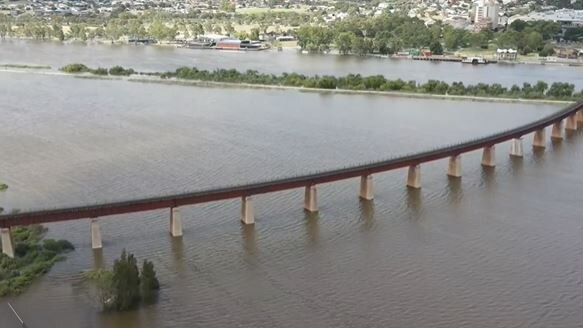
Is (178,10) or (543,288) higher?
(178,10)

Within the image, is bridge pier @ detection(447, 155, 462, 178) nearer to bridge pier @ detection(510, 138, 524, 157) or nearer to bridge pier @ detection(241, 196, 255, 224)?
bridge pier @ detection(510, 138, 524, 157)

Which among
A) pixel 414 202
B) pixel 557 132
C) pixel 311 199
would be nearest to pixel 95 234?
pixel 311 199

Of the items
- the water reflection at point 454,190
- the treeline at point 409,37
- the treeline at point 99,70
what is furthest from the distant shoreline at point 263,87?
the treeline at point 409,37

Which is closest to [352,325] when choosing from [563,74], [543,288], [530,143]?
[543,288]

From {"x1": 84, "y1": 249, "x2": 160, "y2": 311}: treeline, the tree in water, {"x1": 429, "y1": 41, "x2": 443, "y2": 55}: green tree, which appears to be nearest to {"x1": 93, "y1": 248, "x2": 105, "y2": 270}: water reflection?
{"x1": 84, "y1": 249, "x2": 160, "y2": 311}: treeline

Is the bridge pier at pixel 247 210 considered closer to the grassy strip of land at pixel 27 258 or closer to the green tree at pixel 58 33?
the grassy strip of land at pixel 27 258

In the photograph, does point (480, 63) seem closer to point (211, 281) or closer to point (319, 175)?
point (319, 175)
